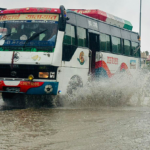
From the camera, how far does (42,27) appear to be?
11.2 metres

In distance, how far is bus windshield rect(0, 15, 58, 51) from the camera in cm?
1095

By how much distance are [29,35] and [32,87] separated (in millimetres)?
1570

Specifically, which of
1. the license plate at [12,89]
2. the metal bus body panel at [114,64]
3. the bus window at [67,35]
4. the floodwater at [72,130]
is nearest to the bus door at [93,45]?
the metal bus body panel at [114,64]

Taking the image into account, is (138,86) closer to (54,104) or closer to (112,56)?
(112,56)

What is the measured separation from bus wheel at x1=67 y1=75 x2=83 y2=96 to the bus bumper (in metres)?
0.90

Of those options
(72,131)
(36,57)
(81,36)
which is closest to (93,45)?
(81,36)

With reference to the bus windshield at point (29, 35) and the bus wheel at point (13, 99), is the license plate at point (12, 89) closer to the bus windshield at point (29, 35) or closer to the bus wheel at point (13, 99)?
the bus windshield at point (29, 35)

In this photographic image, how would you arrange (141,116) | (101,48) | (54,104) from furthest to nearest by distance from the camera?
1. (101,48)
2. (54,104)
3. (141,116)

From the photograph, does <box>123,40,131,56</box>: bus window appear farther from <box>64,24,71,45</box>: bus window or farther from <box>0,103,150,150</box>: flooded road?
<box>0,103,150,150</box>: flooded road

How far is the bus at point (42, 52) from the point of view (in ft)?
35.7

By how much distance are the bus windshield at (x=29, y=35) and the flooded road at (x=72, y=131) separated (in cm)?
216

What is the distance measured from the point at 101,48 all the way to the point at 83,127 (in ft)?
22.6

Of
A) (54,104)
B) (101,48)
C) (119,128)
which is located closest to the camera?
(119,128)

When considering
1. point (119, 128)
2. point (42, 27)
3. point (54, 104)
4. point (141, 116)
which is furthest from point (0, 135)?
point (54, 104)
